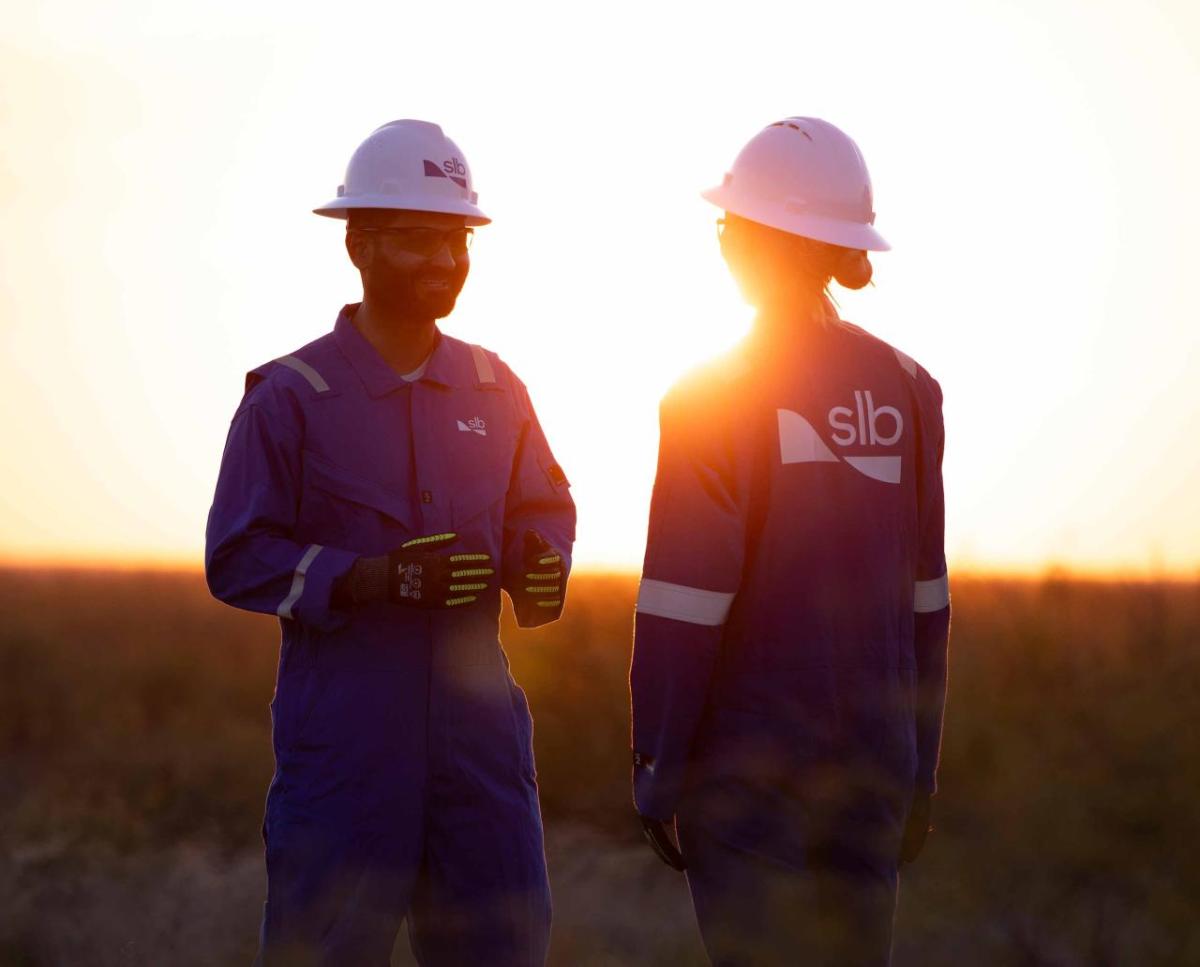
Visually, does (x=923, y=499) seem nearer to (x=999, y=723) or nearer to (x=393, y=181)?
(x=393, y=181)

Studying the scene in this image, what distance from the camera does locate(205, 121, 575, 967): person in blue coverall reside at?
4.21 meters

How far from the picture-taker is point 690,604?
3781 millimetres

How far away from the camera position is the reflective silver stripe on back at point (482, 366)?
4688 millimetres

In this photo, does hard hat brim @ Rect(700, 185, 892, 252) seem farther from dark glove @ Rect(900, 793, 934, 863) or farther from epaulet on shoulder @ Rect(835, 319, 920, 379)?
dark glove @ Rect(900, 793, 934, 863)

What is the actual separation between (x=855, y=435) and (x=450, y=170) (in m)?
1.58

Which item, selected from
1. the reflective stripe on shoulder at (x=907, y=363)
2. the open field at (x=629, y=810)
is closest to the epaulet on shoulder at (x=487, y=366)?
the reflective stripe on shoulder at (x=907, y=363)

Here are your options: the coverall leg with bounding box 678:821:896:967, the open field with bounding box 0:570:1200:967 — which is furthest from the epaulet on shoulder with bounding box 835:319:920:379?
the open field with bounding box 0:570:1200:967

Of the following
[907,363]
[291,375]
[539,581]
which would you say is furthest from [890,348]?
[291,375]

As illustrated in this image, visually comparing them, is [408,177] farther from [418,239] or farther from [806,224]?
[806,224]

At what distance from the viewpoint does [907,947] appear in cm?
739

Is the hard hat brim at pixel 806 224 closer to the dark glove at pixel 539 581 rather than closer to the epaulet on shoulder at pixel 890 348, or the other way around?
the epaulet on shoulder at pixel 890 348

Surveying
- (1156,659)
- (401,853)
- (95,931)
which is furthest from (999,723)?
(401,853)

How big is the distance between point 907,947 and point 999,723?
8.19 ft

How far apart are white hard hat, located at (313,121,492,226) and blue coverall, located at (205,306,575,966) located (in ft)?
1.41
